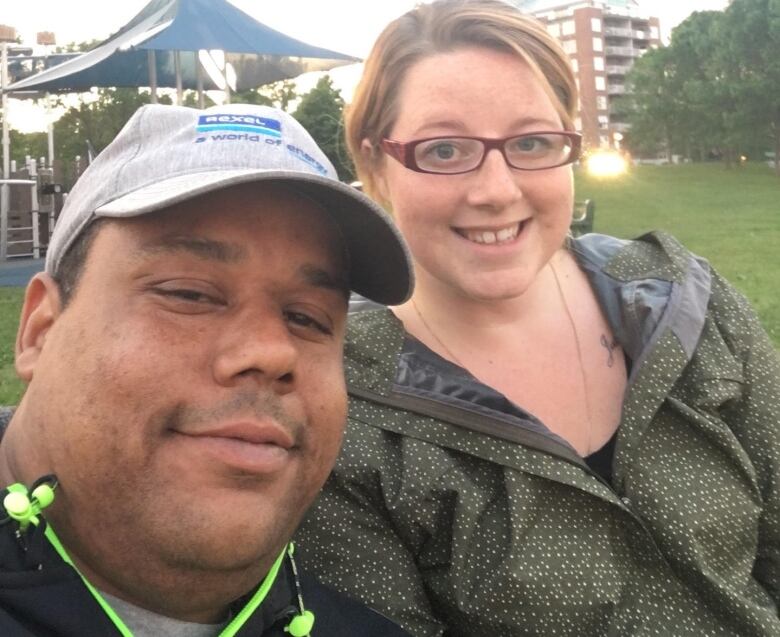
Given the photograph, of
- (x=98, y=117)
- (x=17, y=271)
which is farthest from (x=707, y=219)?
(x=98, y=117)

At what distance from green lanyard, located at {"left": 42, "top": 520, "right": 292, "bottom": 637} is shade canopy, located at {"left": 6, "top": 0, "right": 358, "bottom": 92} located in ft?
25.6

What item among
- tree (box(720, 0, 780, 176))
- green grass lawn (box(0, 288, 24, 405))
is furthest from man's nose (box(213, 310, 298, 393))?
tree (box(720, 0, 780, 176))

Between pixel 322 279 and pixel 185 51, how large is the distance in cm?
864

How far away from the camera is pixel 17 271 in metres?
12.7

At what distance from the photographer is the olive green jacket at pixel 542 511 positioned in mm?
1886

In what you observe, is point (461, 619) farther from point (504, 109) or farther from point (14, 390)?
point (14, 390)

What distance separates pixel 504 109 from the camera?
2.15 meters

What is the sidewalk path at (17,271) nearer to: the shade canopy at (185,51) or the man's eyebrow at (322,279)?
the shade canopy at (185,51)

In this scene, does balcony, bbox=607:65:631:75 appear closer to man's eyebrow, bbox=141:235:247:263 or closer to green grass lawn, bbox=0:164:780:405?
green grass lawn, bbox=0:164:780:405

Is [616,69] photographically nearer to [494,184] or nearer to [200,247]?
[494,184]

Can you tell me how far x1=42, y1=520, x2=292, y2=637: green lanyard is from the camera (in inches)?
49.9

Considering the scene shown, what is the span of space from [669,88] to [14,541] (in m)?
53.5

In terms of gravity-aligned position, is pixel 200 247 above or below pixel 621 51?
below

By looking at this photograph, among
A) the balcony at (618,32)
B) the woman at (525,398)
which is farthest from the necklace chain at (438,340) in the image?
the balcony at (618,32)
